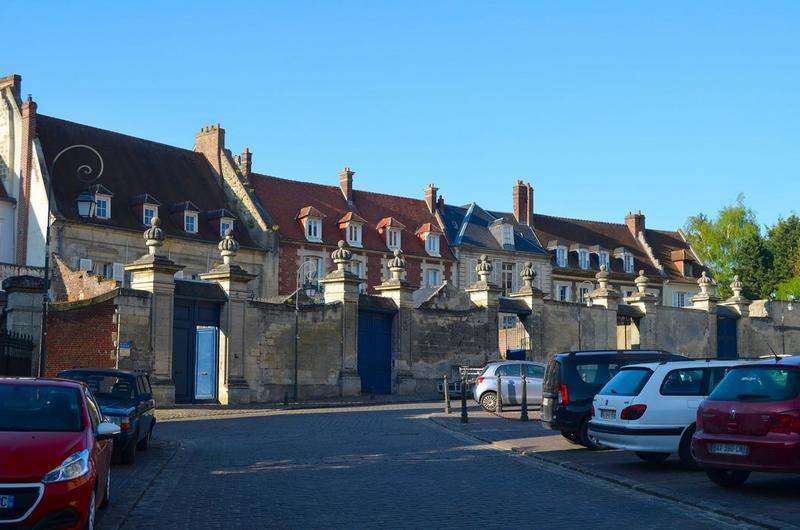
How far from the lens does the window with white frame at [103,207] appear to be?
46438 millimetres

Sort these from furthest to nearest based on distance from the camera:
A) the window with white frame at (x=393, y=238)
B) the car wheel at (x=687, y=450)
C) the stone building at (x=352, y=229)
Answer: the window with white frame at (x=393, y=238), the stone building at (x=352, y=229), the car wheel at (x=687, y=450)

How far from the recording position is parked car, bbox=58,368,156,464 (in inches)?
575

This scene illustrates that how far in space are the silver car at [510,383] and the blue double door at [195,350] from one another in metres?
8.21

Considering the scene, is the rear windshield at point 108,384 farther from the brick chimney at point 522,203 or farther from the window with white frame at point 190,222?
the brick chimney at point 522,203

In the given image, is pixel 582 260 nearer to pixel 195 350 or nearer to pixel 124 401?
pixel 195 350

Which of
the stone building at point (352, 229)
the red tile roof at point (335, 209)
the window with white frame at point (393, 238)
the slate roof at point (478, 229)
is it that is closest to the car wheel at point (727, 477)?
the stone building at point (352, 229)

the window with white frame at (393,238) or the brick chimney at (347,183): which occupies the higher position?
the brick chimney at (347,183)

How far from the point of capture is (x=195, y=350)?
2998 cm

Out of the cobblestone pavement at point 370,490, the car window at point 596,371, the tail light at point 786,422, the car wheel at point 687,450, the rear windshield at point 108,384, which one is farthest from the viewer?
the car window at point 596,371

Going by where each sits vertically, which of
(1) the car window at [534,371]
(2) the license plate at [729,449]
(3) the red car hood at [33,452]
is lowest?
(2) the license plate at [729,449]

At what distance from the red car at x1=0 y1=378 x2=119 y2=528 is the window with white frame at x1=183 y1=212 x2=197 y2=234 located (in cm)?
4137

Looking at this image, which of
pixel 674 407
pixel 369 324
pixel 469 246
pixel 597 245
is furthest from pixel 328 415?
pixel 597 245

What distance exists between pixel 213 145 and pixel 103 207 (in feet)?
36.1

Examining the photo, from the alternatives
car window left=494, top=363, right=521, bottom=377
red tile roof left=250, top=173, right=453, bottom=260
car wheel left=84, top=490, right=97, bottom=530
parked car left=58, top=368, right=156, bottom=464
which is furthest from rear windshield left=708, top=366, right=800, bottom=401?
red tile roof left=250, top=173, right=453, bottom=260
